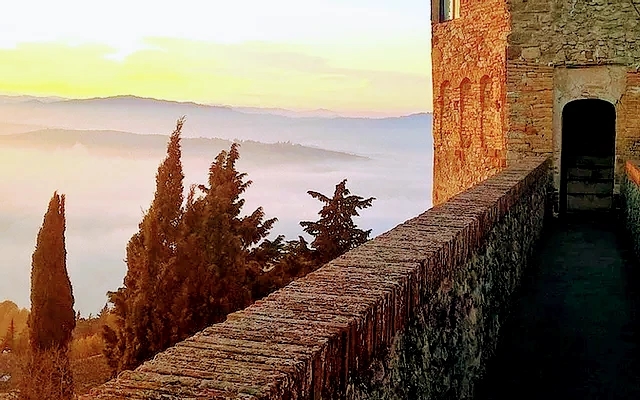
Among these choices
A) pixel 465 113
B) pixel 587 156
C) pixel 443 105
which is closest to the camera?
pixel 587 156

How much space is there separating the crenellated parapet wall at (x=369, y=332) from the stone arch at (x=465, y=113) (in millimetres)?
10447

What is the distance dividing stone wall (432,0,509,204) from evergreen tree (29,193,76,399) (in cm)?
1249

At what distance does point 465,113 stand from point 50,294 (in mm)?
14377

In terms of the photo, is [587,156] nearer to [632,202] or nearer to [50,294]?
[632,202]

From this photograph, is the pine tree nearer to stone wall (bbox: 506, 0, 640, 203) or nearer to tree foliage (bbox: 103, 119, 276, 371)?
tree foliage (bbox: 103, 119, 276, 371)

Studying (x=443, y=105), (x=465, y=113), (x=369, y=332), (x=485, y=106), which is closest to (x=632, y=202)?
(x=485, y=106)

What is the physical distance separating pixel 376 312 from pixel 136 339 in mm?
20227

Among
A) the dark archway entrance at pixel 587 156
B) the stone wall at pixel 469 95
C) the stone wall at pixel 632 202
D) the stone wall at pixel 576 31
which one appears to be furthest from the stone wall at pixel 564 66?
the dark archway entrance at pixel 587 156

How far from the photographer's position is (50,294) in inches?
925

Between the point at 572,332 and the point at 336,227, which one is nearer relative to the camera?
the point at 572,332

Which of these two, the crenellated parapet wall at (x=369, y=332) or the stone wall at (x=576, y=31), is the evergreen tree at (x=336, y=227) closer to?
the stone wall at (x=576, y=31)

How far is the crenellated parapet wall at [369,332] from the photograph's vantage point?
199cm

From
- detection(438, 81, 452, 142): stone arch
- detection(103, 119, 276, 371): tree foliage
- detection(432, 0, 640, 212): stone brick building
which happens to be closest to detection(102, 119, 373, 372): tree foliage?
detection(103, 119, 276, 371): tree foliage

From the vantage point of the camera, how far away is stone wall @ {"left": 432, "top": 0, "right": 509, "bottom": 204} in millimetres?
13875
